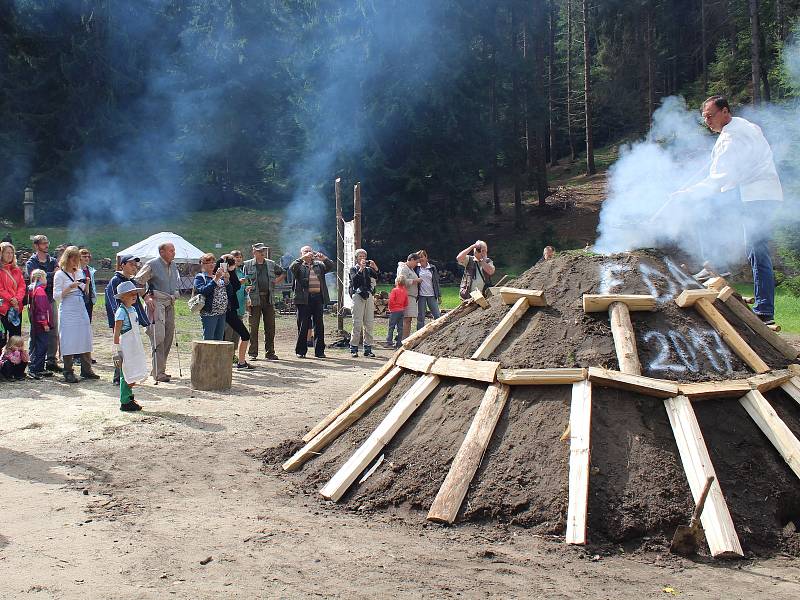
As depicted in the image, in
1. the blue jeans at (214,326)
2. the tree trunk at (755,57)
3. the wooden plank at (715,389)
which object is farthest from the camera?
the tree trunk at (755,57)

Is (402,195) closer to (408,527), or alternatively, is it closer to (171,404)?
(171,404)

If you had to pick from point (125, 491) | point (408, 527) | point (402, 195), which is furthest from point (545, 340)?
point (402, 195)

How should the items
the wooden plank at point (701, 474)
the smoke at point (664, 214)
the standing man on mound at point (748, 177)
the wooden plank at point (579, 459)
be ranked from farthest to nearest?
the smoke at point (664, 214) → the standing man on mound at point (748, 177) → the wooden plank at point (579, 459) → the wooden plank at point (701, 474)

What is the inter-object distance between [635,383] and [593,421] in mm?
375

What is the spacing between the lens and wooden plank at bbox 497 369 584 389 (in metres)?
5.21

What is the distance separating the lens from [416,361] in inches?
248

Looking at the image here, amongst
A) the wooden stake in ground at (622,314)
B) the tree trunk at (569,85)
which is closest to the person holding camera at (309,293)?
the wooden stake in ground at (622,314)

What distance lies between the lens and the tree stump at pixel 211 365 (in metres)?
9.92

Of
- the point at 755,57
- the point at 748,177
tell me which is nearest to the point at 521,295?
the point at 748,177

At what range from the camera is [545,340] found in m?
5.62

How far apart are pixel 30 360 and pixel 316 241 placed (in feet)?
67.5

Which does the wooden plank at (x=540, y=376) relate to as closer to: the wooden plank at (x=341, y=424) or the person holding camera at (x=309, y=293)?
the wooden plank at (x=341, y=424)

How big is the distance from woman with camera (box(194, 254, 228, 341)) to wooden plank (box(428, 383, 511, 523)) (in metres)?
6.32

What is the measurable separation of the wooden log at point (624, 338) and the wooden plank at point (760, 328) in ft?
3.37
